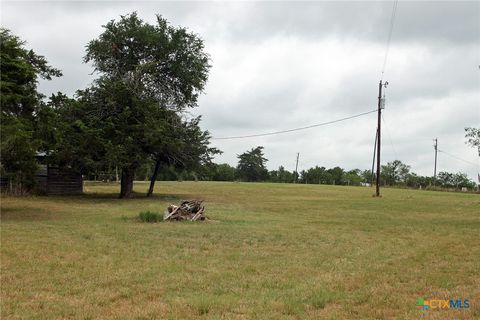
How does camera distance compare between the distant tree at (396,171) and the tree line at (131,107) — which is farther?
the distant tree at (396,171)

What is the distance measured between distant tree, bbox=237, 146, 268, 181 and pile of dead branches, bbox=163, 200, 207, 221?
96209 millimetres

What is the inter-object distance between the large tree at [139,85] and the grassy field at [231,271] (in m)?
14.5

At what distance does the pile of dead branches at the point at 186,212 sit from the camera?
1805cm

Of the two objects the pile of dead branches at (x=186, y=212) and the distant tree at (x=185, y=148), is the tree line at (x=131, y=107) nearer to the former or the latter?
the distant tree at (x=185, y=148)

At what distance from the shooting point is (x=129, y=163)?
29094mm

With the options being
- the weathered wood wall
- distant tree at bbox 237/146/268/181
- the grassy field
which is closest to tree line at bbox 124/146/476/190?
distant tree at bbox 237/146/268/181

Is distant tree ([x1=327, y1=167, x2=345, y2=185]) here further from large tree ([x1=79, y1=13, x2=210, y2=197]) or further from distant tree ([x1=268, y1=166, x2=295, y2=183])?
large tree ([x1=79, y1=13, x2=210, y2=197])

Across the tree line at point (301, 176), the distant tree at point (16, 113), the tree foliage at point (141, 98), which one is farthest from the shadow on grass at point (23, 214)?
the tree line at point (301, 176)

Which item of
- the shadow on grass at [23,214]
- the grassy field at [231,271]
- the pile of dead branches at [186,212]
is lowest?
the shadow on grass at [23,214]

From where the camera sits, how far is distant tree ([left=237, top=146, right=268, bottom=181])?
380ft
